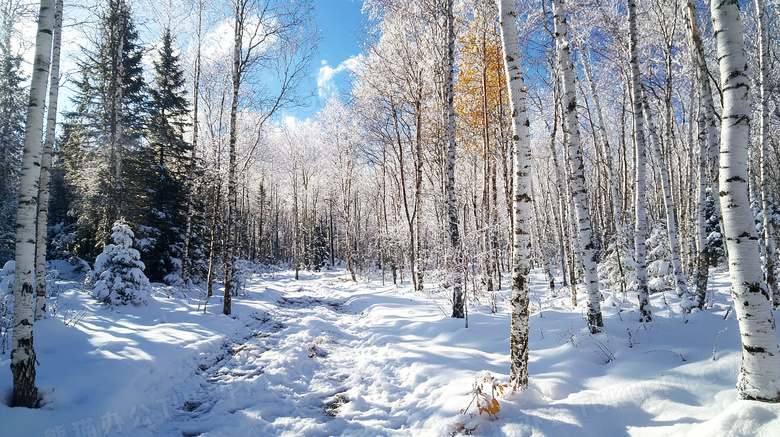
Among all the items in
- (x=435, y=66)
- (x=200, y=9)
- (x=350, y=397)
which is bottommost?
(x=350, y=397)

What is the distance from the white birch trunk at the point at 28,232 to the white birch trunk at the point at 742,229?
6712 mm

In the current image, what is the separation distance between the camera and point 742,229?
8.12 feet

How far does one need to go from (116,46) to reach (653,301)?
56.6 ft

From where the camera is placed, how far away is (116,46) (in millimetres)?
10445

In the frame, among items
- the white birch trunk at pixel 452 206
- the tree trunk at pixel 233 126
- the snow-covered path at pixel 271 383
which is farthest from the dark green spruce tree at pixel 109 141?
the white birch trunk at pixel 452 206

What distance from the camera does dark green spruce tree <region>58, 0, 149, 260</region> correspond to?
10328mm

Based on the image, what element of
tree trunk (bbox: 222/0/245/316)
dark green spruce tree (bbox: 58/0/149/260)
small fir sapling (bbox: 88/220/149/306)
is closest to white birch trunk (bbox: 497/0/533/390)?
tree trunk (bbox: 222/0/245/316)

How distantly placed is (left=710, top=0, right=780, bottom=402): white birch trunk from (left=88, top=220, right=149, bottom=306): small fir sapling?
1076cm

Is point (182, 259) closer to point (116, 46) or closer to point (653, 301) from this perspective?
point (116, 46)

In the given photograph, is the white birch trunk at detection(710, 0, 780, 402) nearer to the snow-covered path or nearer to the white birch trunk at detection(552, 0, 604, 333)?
the white birch trunk at detection(552, 0, 604, 333)

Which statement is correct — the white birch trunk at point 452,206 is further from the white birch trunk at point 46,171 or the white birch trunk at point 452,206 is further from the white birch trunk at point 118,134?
the white birch trunk at point 118,134

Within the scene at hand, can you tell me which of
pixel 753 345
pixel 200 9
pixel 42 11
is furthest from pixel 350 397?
pixel 200 9

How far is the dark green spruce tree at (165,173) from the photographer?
41.5 ft

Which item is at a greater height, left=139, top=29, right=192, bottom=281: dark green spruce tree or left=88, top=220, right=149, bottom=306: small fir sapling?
left=139, top=29, right=192, bottom=281: dark green spruce tree
